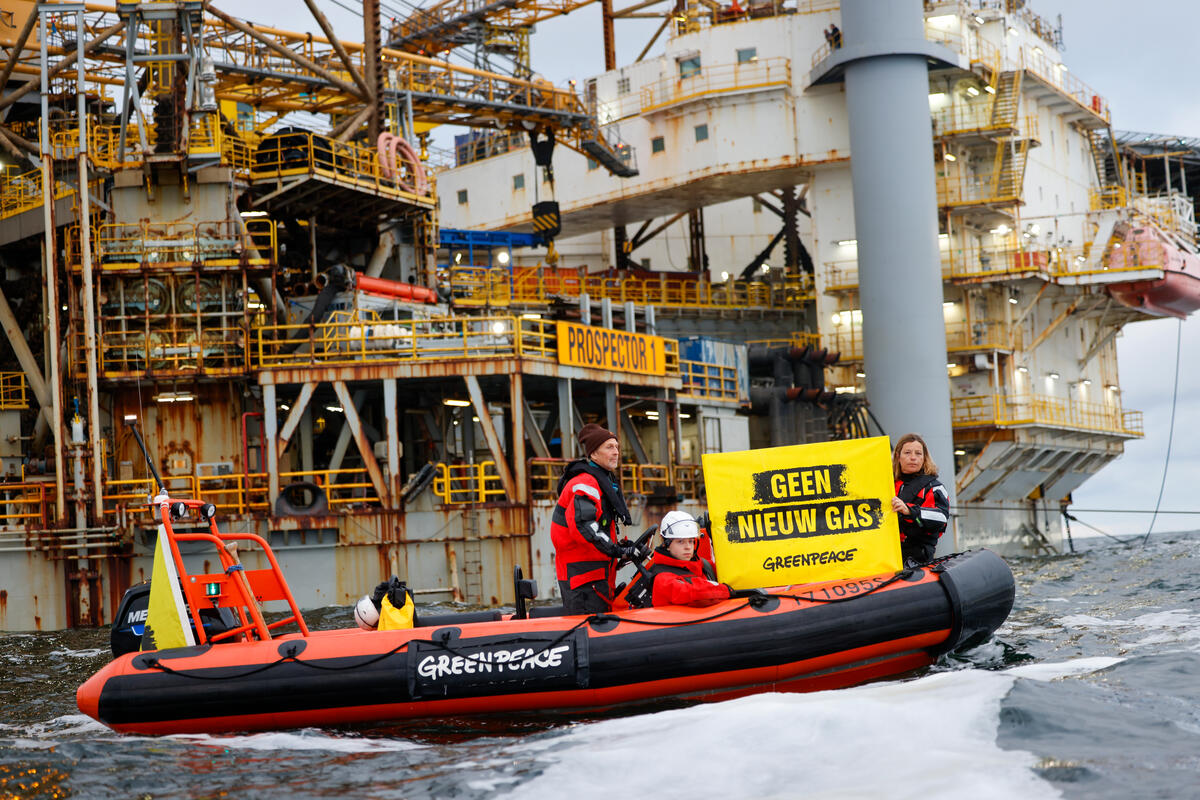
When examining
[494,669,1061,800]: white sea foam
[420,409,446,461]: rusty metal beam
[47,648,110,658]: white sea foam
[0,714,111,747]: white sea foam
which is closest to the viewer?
[494,669,1061,800]: white sea foam

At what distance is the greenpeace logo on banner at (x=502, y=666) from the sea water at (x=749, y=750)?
1.20ft

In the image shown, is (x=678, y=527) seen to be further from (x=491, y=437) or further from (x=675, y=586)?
(x=491, y=437)

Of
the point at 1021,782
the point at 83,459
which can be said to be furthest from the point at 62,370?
the point at 1021,782

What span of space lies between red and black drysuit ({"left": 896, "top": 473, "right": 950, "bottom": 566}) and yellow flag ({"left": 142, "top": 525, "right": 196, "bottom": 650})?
719cm

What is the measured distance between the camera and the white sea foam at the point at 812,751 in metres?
8.88

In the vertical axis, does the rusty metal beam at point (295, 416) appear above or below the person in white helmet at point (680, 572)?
above

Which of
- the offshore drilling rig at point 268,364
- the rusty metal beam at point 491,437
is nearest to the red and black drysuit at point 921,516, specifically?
the offshore drilling rig at point 268,364

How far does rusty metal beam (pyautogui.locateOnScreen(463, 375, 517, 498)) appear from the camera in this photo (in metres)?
27.5

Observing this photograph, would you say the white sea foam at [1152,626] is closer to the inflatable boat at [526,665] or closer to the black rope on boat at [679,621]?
the inflatable boat at [526,665]

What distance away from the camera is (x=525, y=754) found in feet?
34.5

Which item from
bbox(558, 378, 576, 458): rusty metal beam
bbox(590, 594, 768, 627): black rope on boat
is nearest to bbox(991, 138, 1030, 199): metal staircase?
bbox(558, 378, 576, 458): rusty metal beam

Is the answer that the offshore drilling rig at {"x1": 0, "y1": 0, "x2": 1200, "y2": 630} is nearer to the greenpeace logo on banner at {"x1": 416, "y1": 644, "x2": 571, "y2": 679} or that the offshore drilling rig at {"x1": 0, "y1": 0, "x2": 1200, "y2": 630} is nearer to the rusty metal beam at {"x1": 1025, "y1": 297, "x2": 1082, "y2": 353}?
the rusty metal beam at {"x1": 1025, "y1": 297, "x2": 1082, "y2": 353}

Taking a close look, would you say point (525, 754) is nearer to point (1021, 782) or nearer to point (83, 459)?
point (1021, 782)

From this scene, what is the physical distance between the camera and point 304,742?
1193 cm
